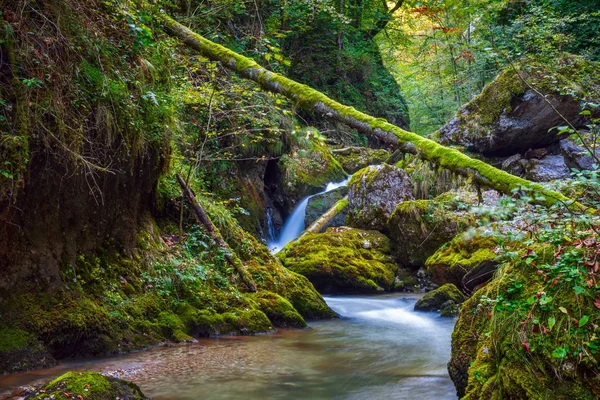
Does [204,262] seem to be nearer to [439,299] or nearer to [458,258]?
[439,299]

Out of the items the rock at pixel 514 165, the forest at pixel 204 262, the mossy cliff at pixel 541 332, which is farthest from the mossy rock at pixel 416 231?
the mossy cliff at pixel 541 332

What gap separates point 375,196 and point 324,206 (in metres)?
2.16

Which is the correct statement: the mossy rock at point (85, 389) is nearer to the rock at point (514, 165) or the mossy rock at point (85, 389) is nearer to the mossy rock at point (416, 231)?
the mossy rock at point (416, 231)

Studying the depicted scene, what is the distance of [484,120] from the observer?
1595cm

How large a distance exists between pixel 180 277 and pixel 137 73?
2750 millimetres

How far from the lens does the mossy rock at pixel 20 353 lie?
452cm

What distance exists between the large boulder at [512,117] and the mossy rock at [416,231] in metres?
4.87

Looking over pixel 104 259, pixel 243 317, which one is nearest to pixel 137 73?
pixel 104 259

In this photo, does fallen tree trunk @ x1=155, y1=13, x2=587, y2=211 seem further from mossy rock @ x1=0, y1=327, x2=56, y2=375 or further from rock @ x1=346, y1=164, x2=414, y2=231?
rock @ x1=346, y1=164, x2=414, y2=231

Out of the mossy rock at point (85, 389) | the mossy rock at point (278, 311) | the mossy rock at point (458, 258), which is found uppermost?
the mossy rock at point (458, 258)

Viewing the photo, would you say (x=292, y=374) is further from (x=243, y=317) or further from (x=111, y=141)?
(x=111, y=141)

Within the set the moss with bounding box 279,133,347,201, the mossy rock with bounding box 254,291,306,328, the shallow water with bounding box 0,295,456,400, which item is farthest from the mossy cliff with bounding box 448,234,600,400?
the moss with bounding box 279,133,347,201

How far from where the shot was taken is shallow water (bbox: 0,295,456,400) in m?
4.71

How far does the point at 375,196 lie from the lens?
13.9 meters
